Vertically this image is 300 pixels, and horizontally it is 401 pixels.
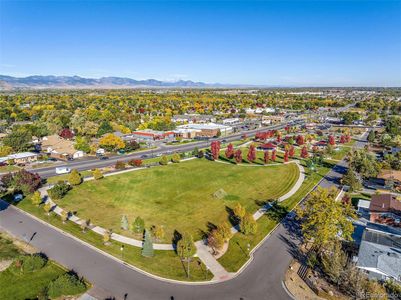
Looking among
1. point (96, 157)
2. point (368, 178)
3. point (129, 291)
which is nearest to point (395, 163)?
point (368, 178)

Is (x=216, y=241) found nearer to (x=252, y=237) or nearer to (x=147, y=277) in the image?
(x=252, y=237)

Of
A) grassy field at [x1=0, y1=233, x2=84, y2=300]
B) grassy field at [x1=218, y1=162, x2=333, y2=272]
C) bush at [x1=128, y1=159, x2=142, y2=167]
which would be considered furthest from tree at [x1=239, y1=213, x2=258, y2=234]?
bush at [x1=128, y1=159, x2=142, y2=167]

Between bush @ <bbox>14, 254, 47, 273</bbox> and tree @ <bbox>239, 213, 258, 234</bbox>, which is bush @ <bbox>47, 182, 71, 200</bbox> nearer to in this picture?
bush @ <bbox>14, 254, 47, 273</bbox>

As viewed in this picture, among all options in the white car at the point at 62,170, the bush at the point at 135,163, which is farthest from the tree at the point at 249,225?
the white car at the point at 62,170

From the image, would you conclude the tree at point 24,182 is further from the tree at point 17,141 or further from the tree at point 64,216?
the tree at point 17,141

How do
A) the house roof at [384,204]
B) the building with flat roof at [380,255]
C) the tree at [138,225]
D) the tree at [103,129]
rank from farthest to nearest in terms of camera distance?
the tree at [103,129] → the house roof at [384,204] → the tree at [138,225] → the building with flat roof at [380,255]
